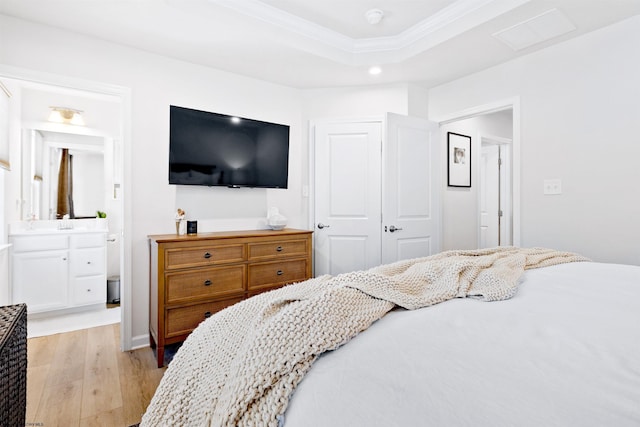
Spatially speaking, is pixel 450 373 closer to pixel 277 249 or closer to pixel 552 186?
pixel 277 249

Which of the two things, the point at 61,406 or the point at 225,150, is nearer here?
the point at 61,406

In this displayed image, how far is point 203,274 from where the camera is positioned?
8.13 feet

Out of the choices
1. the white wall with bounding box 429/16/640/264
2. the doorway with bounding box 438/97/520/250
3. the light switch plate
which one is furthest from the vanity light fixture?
the light switch plate

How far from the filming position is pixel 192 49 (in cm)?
270

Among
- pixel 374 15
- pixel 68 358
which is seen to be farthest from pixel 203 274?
pixel 374 15

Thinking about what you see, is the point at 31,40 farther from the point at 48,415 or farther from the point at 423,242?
the point at 423,242

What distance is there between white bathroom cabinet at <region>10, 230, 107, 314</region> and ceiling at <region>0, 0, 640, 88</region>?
2.06 meters

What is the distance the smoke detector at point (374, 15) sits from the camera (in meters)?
2.46

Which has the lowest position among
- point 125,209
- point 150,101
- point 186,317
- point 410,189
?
point 186,317

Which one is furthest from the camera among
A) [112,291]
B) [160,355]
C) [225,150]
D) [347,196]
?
[112,291]

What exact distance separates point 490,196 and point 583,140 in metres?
2.46

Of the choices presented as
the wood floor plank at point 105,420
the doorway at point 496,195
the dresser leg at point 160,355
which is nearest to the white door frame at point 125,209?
the dresser leg at point 160,355

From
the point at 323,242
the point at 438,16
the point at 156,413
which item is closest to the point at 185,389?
the point at 156,413

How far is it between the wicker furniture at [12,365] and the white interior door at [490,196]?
492cm
